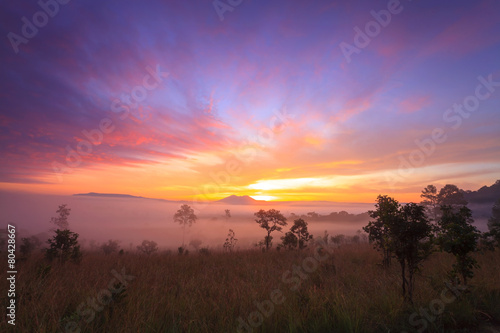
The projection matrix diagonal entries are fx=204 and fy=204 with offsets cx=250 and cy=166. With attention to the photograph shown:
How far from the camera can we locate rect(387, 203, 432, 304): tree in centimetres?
694

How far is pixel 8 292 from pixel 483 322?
14.2 meters

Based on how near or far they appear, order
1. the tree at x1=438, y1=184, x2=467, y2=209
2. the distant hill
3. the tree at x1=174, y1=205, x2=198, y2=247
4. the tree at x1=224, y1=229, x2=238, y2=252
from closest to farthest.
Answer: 1. the tree at x1=224, y1=229, x2=238, y2=252
2. the tree at x1=438, y1=184, x2=467, y2=209
3. the tree at x1=174, y1=205, x2=198, y2=247
4. the distant hill

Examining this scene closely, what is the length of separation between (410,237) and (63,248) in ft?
56.0

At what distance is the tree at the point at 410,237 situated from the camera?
6.94 m

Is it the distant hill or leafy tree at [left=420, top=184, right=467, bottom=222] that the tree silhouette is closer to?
leafy tree at [left=420, top=184, right=467, bottom=222]

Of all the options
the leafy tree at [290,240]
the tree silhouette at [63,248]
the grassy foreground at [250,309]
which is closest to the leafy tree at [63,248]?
the tree silhouette at [63,248]

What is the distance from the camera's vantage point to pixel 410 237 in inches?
278

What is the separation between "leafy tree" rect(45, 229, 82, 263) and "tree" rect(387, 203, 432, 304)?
51.9 ft

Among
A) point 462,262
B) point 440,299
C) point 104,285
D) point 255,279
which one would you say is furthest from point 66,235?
point 462,262

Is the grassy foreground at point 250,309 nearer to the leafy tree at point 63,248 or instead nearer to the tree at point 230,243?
the leafy tree at point 63,248

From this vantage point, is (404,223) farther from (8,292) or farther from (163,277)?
(8,292)

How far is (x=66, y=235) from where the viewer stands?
38.7 ft

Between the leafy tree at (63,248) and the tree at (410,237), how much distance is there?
1580 centimetres

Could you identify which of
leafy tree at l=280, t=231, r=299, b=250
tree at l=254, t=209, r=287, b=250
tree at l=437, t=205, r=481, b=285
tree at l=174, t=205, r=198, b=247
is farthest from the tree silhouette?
tree at l=174, t=205, r=198, b=247
